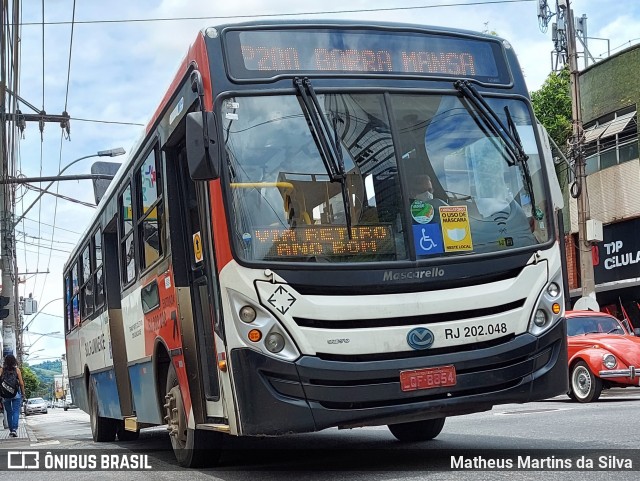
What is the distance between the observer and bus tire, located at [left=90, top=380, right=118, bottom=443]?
13.9 meters

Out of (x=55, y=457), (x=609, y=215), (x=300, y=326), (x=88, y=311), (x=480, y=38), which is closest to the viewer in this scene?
(x=300, y=326)

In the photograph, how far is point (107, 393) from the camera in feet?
41.4

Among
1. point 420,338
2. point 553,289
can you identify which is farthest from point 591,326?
point 420,338

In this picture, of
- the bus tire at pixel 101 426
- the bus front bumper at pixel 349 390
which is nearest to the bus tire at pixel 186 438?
the bus front bumper at pixel 349 390

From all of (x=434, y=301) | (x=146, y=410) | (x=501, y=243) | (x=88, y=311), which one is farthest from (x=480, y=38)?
(x=88, y=311)

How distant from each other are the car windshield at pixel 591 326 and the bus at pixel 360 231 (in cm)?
961

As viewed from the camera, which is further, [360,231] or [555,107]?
[555,107]

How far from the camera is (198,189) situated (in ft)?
23.3

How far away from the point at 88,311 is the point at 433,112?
26.9 ft

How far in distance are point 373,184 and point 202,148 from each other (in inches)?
47.9

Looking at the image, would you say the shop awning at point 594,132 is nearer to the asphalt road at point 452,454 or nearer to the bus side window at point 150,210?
the asphalt road at point 452,454

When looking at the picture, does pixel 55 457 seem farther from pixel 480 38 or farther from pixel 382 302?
pixel 480 38

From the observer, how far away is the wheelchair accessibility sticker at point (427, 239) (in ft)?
21.9

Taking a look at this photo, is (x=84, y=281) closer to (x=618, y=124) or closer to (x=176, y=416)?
(x=176, y=416)
